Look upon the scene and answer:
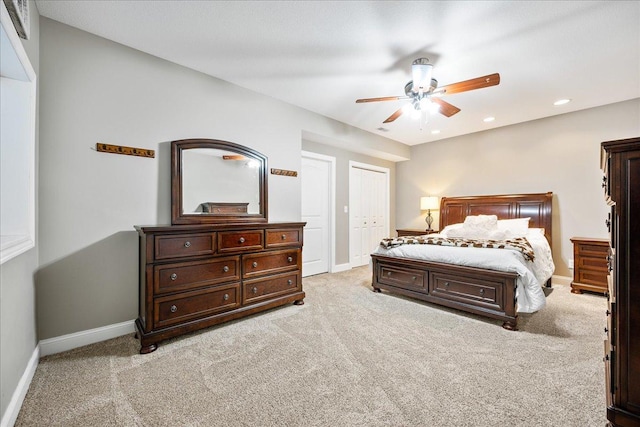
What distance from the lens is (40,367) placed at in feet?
6.21

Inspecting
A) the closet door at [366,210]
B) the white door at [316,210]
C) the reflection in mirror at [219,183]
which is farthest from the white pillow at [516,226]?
the reflection in mirror at [219,183]

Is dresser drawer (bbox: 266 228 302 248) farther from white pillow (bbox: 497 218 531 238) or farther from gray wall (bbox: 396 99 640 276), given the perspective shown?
gray wall (bbox: 396 99 640 276)

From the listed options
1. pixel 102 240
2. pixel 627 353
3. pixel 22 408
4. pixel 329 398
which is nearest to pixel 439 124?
pixel 627 353

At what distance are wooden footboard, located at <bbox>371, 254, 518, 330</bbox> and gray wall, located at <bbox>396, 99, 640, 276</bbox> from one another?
2.53 meters

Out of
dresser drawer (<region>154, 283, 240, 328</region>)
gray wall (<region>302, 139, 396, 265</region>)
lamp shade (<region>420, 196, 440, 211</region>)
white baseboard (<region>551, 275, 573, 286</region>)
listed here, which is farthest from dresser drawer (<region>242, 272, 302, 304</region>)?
white baseboard (<region>551, 275, 573, 286</region>)

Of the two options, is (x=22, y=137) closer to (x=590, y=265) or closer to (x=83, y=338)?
(x=83, y=338)

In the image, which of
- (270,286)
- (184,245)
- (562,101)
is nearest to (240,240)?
(184,245)

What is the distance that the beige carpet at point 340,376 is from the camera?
1.44 metres

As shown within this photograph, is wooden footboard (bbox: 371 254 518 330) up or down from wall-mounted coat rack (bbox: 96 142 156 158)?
down

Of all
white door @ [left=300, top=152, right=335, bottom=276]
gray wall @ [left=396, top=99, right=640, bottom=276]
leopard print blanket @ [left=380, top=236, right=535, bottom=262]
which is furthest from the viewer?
white door @ [left=300, top=152, right=335, bottom=276]

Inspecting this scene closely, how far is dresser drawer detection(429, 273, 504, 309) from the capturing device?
8.56ft

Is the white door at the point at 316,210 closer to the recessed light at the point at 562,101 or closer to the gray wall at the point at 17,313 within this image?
the gray wall at the point at 17,313

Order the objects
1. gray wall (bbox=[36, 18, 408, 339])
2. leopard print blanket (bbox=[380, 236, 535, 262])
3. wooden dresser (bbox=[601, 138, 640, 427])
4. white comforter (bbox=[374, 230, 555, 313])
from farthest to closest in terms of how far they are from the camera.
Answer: leopard print blanket (bbox=[380, 236, 535, 262]) → white comforter (bbox=[374, 230, 555, 313]) → gray wall (bbox=[36, 18, 408, 339]) → wooden dresser (bbox=[601, 138, 640, 427])

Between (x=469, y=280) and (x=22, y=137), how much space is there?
379 cm
